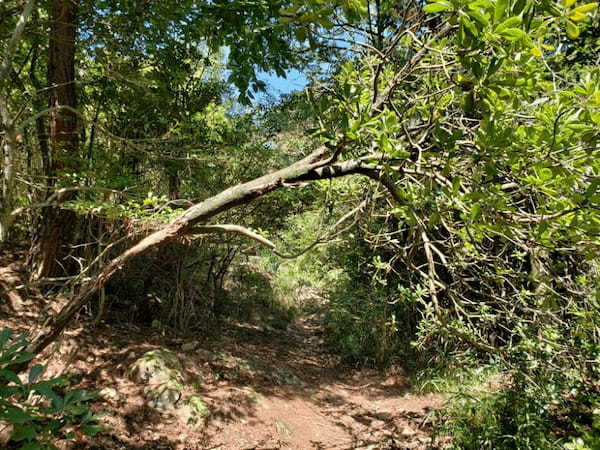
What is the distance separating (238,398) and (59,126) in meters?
3.98

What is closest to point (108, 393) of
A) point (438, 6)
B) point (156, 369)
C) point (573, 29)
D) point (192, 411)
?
point (156, 369)

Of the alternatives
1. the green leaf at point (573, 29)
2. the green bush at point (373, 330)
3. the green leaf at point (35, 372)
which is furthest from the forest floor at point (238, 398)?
the green leaf at point (573, 29)

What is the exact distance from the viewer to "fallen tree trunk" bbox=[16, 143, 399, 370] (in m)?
1.91

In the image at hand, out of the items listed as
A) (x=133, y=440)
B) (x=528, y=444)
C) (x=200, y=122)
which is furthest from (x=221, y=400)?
(x=200, y=122)

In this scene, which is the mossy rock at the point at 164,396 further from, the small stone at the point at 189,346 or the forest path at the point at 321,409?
the small stone at the point at 189,346

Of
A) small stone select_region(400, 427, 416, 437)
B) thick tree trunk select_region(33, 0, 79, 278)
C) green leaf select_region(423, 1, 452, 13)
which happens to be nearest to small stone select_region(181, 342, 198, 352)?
thick tree trunk select_region(33, 0, 79, 278)

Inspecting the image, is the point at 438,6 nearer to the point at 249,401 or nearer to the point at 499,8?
the point at 499,8

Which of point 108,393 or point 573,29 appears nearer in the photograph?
point 573,29

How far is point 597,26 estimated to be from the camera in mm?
3406

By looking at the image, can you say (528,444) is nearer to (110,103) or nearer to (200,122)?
(200,122)

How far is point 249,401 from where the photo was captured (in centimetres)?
442

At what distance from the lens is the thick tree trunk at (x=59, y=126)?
3.84 metres

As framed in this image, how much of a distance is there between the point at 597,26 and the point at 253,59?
3.45 metres

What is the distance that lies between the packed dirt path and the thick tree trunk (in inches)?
45.2
